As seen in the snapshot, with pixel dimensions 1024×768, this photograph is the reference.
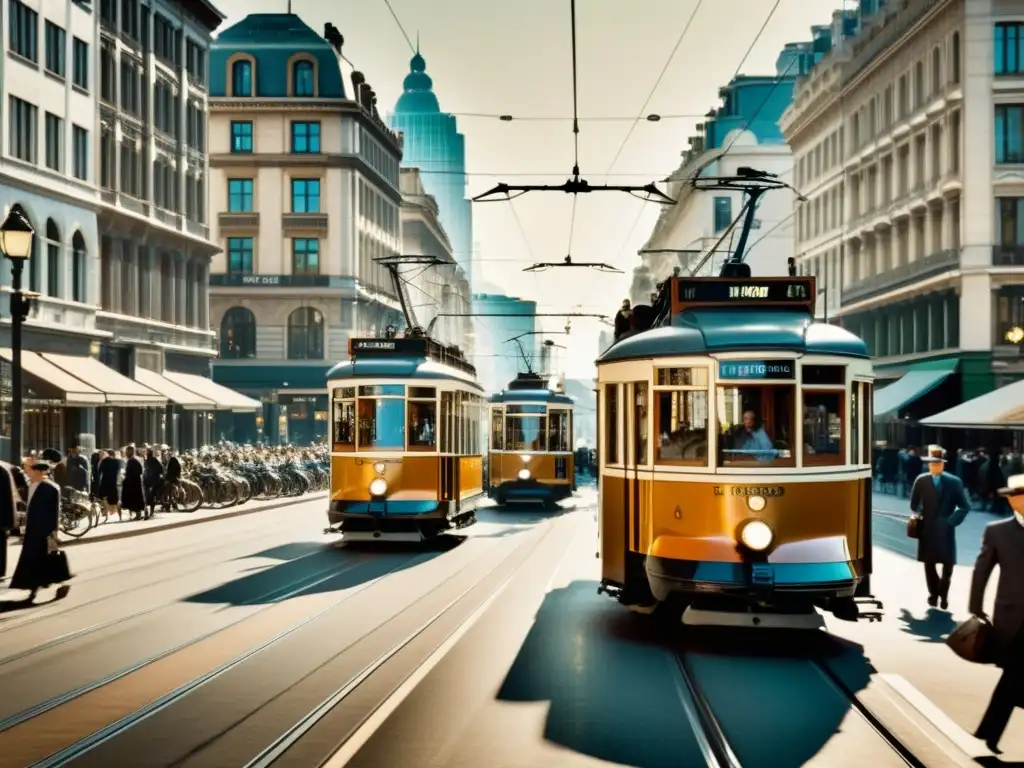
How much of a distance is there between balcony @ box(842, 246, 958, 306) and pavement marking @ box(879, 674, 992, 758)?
38958 mm

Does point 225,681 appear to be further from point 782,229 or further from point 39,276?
point 782,229

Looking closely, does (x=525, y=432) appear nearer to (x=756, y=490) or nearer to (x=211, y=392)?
(x=211, y=392)

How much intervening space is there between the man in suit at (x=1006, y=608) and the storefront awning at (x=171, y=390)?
39442 mm

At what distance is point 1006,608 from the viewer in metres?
8.16

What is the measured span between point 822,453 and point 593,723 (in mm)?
4258

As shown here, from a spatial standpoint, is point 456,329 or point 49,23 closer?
point 49,23

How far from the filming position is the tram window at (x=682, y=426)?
12.7 meters

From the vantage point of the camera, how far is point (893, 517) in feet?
116

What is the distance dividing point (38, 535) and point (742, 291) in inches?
301

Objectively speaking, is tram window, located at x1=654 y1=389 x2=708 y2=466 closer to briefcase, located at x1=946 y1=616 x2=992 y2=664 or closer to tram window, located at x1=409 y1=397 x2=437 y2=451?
briefcase, located at x1=946 y1=616 x2=992 y2=664

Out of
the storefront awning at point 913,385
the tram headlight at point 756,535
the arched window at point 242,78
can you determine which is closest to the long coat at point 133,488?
the tram headlight at point 756,535

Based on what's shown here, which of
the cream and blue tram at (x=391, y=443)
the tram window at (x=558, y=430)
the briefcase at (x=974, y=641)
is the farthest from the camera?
the tram window at (x=558, y=430)

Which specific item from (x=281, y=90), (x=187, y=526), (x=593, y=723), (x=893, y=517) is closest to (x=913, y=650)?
(x=593, y=723)

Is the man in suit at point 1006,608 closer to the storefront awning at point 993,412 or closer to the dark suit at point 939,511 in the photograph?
Result: the dark suit at point 939,511
